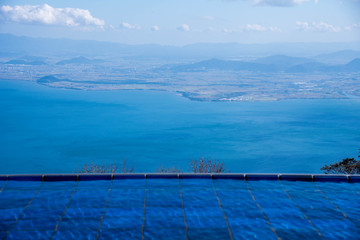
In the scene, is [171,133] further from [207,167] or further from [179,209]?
[179,209]

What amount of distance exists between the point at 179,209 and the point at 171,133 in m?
40.5

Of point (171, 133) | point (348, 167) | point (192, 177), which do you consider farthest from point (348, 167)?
point (171, 133)

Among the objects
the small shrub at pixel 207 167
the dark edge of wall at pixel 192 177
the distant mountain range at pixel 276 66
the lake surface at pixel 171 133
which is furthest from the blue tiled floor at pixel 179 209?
the distant mountain range at pixel 276 66

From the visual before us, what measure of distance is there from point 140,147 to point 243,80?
6118cm

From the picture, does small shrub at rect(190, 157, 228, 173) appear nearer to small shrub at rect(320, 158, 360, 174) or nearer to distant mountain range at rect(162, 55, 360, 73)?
small shrub at rect(320, 158, 360, 174)

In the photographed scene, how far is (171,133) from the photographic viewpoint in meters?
44.2

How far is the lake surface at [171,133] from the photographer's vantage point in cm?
3494

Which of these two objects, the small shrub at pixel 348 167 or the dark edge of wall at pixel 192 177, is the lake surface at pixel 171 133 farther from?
the dark edge of wall at pixel 192 177

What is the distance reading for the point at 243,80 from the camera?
314ft

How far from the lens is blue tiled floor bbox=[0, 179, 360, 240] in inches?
126

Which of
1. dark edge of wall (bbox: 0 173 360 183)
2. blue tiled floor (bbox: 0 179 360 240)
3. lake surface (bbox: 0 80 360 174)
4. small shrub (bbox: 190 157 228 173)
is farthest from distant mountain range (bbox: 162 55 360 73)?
blue tiled floor (bbox: 0 179 360 240)

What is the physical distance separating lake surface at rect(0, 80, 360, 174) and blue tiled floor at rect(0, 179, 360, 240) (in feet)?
93.1

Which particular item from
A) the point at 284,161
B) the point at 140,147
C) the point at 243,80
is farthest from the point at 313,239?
Answer: the point at 243,80

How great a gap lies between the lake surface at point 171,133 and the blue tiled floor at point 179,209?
28.4 m
